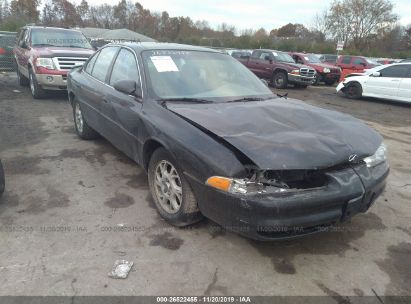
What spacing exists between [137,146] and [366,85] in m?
12.0

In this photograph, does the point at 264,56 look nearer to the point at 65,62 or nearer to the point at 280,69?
the point at 280,69

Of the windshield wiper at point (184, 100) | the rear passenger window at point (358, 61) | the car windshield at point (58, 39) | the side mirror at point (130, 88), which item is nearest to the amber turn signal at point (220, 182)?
the windshield wiper at point (184, 100)

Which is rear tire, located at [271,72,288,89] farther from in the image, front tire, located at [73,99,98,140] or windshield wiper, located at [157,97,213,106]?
windshield wiper, located at [157,97,213,106]

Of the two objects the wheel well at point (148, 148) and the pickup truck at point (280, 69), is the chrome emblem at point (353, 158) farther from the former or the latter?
the pickup truck at point (280, 69)

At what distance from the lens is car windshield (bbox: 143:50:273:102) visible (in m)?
3.87

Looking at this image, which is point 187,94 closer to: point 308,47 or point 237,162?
point 237,162

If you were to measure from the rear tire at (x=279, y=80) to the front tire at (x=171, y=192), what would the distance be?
13.3 meters

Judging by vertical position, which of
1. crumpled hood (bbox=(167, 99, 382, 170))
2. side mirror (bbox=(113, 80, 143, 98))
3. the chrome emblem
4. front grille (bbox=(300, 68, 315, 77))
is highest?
side mirror (bbox=(113, 80, 143, 98))

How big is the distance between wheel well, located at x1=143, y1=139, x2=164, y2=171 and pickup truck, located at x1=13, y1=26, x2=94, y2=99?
5.82m

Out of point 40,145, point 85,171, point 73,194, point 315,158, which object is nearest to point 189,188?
point 315,158

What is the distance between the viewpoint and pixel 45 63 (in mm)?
8766

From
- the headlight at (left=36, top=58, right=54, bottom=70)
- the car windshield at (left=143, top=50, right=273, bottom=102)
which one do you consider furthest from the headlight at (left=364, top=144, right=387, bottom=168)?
the headlight at (left=36, top=58, right=54, bottom=70)

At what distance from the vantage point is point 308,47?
136 ft

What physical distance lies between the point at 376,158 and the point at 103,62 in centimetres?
375
